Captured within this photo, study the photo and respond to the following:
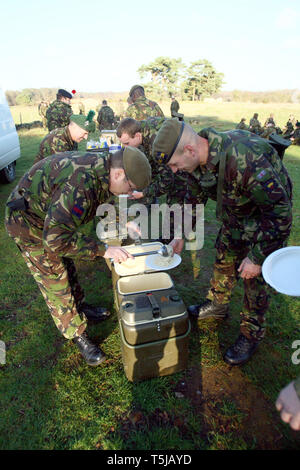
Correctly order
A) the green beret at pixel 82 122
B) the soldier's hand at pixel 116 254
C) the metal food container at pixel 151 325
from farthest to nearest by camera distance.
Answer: the green beret at pixel 82 122 → the soldier's hand at pixel 116 254 → the metal food container at pixel 151 325

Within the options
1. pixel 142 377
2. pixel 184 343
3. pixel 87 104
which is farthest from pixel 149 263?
pixel 87 104

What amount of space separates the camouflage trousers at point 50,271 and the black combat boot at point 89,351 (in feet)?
0.37

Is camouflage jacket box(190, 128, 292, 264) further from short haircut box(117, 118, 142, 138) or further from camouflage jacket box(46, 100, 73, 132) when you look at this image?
camouflage jacket box(46, 100, 73, 132)

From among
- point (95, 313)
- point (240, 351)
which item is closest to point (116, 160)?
point (95, 313)

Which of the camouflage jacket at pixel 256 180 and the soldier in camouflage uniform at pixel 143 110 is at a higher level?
the soldier in camouflage uniform at pixel 143 110

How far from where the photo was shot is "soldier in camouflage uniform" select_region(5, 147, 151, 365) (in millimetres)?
1822

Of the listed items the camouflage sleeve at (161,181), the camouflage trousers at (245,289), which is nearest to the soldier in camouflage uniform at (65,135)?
the camouflage sleeve at (161,181)

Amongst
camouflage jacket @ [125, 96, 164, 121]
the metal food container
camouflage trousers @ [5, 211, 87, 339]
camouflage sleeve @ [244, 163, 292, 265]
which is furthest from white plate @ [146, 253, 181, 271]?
camouflage jacket @ [125, 96, 164, 121]

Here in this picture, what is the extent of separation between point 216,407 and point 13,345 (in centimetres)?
209

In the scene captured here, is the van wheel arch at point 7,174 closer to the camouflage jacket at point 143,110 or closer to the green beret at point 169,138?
the camouflage jacket at point 143,110

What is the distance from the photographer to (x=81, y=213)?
6.18ft

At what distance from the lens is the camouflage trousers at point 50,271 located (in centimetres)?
222

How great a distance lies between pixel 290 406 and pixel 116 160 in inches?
66.7

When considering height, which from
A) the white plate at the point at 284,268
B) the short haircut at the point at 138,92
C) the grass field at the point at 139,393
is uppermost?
the short haircut at the point at 138,92
